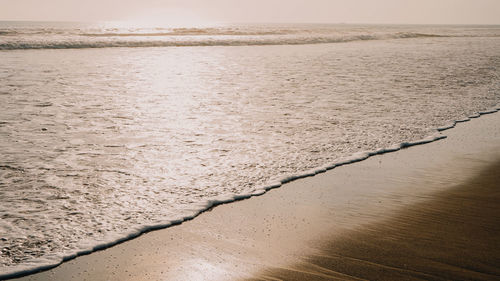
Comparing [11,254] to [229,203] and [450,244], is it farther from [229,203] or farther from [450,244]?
[450,244]

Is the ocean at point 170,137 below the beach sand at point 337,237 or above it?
above

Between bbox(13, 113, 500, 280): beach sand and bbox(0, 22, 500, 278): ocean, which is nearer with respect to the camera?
Result: bbox(13, 113, 500, 280): beach sand

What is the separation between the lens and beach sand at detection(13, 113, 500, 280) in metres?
3.46

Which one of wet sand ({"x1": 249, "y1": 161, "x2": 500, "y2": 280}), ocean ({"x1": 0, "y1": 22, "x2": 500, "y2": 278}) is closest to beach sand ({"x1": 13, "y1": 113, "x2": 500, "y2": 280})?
wet sand ({"x1": 249, "y1": 161, "x2": 500, "y2": 280})

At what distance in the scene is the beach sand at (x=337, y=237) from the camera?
3.46 metres

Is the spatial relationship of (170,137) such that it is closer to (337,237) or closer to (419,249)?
(337,237)

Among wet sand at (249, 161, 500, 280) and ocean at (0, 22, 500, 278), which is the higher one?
ocean at (0, 22, 500, 278)

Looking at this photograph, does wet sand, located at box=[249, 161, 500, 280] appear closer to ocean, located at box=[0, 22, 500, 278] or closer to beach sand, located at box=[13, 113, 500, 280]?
beach sand, located at box=[13, 113, 500, 280]

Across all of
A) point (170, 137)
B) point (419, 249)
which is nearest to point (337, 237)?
point (419, 249)

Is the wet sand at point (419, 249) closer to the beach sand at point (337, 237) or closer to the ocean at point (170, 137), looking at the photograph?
the beach sand at point (337, 237)

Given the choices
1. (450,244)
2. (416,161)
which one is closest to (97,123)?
(416,161)

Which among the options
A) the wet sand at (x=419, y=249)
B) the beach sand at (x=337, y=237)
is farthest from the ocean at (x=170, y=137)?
the wet sand at (x=419, y=249)

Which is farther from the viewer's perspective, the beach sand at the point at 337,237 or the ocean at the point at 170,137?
the ocean at the point at 170,137

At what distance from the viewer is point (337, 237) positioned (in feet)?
13.3
